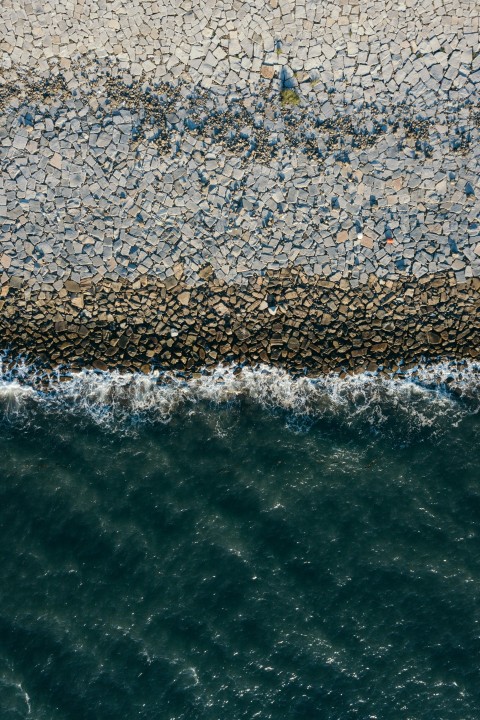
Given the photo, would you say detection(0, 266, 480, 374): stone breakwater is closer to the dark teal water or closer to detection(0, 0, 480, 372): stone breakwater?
detection(0, 0, 480, 372): stone breakwater

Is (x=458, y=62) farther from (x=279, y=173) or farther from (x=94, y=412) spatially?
(x=94, y=412)

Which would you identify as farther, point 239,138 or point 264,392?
point 264,392

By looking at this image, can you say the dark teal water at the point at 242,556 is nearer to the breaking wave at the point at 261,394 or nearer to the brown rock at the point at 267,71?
the breaking wave at the point at 261,394

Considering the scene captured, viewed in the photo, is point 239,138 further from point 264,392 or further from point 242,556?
point 242,556

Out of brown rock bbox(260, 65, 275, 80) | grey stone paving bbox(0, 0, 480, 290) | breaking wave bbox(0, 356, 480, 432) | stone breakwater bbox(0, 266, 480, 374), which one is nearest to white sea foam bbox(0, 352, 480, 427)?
breaking wave bbox(0, 356, 480, 432)

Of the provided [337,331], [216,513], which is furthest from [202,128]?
[216,513]

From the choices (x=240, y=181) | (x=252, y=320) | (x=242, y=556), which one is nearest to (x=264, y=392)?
(x=252, y=320)

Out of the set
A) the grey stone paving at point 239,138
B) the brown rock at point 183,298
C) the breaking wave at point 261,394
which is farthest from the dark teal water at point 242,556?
the grey stone paving at point 239,138
